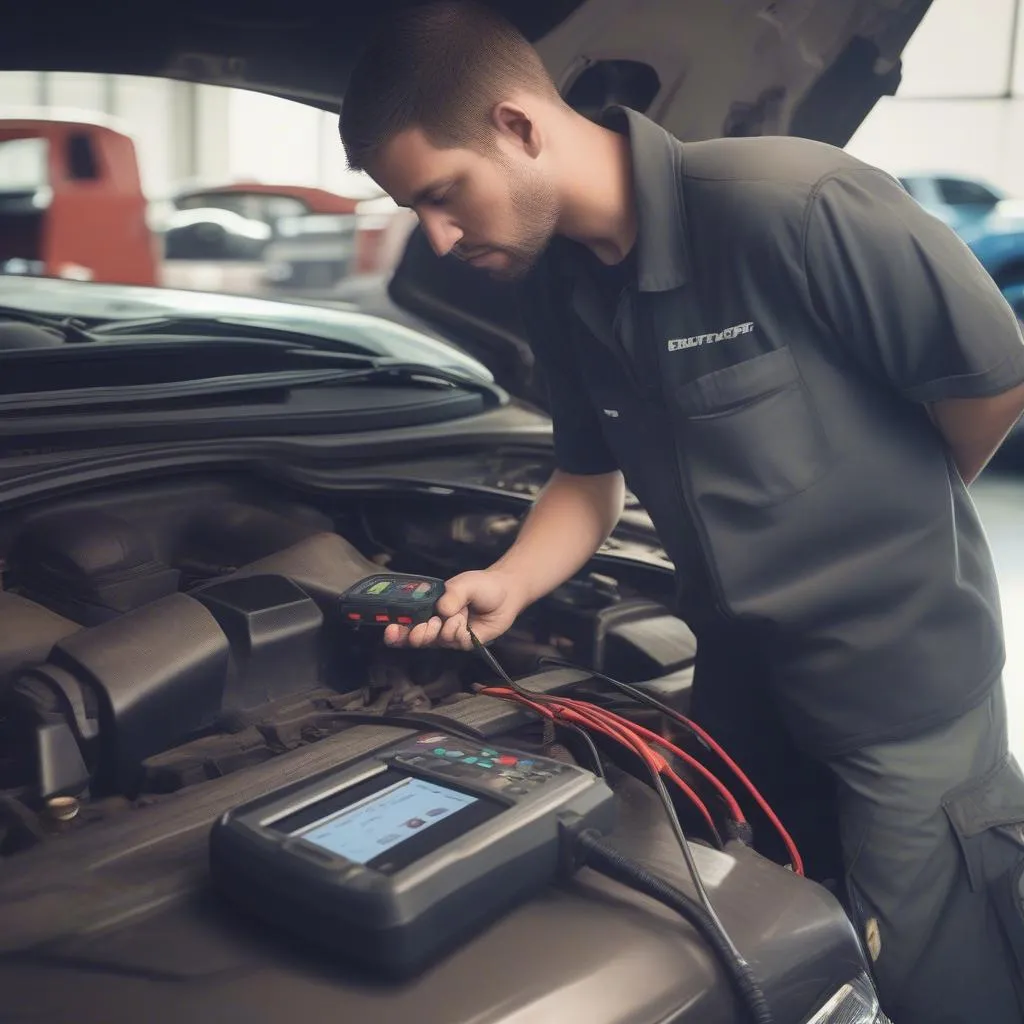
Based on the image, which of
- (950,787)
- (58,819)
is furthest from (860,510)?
(58,819)

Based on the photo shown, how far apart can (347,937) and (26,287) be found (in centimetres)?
124

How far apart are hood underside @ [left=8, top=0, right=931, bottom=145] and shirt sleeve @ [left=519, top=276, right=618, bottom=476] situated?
0.38 meters

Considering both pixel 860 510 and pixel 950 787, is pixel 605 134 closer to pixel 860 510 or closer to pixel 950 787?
pixel 860 510

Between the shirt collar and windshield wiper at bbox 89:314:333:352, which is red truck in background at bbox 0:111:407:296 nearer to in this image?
windshield wiper at bbox 89:314:333:352

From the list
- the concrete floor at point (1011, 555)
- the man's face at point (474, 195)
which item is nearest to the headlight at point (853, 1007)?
the man's face at point (474, 195)

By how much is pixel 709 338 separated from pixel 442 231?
10.7 inches

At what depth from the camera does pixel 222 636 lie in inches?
42.1

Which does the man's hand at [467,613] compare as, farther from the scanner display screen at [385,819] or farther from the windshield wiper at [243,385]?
the windshield wiper at [243,385]

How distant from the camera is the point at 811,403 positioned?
3.57ft

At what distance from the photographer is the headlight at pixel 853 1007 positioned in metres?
0.83

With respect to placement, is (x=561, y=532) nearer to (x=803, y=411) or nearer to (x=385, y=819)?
(x=803, y=411)

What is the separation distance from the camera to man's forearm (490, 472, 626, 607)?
123 cm

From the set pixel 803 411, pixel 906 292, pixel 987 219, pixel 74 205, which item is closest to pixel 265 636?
pixel 803 411

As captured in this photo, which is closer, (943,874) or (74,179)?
(943,874)
